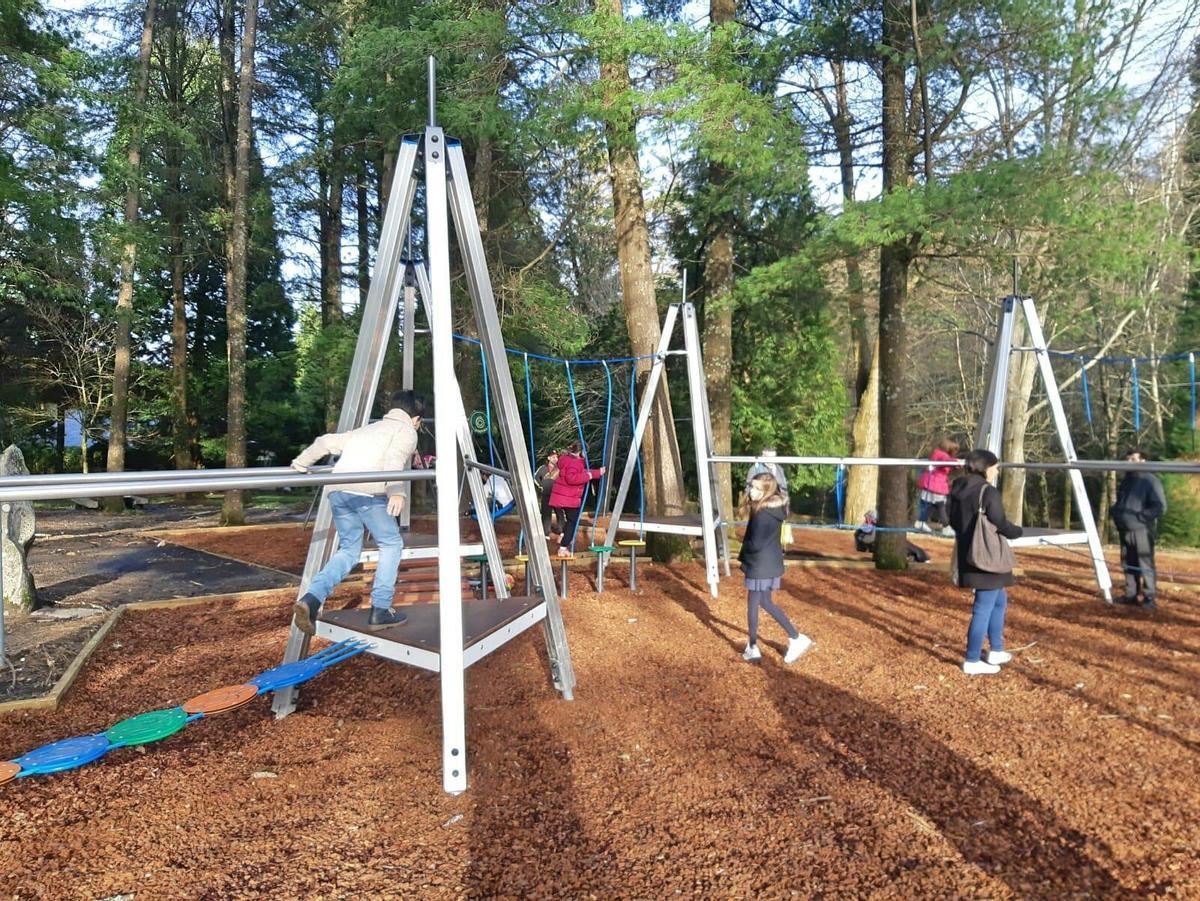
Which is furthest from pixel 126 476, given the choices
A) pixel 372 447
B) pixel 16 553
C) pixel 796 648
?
pixel 16 553

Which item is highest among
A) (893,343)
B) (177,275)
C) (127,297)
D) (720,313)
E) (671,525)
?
(177,275)

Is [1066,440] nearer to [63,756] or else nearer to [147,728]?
[147,728]

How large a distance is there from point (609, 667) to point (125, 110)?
16.8 meters

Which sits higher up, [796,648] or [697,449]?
[697,449]

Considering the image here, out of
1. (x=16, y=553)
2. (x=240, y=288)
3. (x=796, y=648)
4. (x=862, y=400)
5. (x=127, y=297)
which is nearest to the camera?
(x=796, y=648)

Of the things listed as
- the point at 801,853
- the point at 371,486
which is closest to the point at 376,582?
the point at 371,486

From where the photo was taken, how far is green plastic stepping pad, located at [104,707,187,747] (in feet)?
10.3

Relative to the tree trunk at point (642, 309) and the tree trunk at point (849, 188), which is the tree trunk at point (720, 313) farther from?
the tree trunk at point (849, 188)

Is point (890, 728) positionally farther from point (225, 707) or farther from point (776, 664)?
point (225, 707)

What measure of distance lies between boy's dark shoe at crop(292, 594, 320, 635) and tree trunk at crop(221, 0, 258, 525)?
11504 mm

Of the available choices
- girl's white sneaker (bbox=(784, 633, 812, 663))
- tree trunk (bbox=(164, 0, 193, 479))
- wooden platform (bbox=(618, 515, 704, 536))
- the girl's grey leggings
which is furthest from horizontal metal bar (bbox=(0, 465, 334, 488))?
tree trunk (bbox=(164, 0, 193, 479))

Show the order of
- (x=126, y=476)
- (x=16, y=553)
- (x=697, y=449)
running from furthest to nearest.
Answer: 1. (x=697, y=449)
2. (x=16, y=553)
3. (x=126, y=476)

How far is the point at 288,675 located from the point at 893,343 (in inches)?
331

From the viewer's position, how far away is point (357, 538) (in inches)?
165
